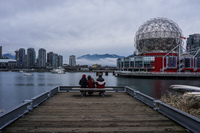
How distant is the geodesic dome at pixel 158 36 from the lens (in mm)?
96500

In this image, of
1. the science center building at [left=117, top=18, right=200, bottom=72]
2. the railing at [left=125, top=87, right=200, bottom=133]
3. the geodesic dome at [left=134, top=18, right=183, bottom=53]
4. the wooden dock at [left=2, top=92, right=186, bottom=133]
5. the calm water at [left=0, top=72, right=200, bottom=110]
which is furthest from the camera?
the geodesic dome at [left=134, top=18, right=183, bottom=53]

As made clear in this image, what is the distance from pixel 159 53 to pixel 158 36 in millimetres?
9013

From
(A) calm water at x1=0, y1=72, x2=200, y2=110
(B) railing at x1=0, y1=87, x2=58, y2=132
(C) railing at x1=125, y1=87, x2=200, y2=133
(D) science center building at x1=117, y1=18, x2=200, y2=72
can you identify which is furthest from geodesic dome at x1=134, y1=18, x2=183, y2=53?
(B) railing at x1=0, y1=87, x2=58, y2=132

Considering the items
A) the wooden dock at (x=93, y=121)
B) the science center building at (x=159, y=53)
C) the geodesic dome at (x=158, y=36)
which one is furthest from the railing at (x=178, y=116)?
the geodesic dome at (x=158, y=36)

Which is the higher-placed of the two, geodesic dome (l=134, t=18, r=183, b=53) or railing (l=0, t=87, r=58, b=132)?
geodesic dome (l=134, t=18, r=183, b=53)

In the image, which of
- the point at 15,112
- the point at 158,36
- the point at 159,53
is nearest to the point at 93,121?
the point at 15,112

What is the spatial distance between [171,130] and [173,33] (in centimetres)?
10179

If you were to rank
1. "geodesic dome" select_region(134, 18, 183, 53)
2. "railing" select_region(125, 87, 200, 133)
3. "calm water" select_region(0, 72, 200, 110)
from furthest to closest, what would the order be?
"geodesic dome" select_region(134, 18, 183, 53), "calm water" select_region(0, 72, 200, 110), "railing" select_region(125, 87, 200, 133)

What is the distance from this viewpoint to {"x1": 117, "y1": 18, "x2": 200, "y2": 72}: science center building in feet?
297

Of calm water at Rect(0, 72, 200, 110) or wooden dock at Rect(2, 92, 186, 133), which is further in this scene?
calm water at Rect(0, 72, 200, 110)

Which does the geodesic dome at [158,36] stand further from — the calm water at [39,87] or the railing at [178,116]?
the railing at [178,116]

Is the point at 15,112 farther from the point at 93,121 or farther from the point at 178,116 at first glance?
the point at 178,116

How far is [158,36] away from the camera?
9600 cm

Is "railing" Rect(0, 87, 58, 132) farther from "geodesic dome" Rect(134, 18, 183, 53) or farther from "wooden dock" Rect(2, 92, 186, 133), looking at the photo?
"geodesic dome" Rect(134, 18, 183, 53)
